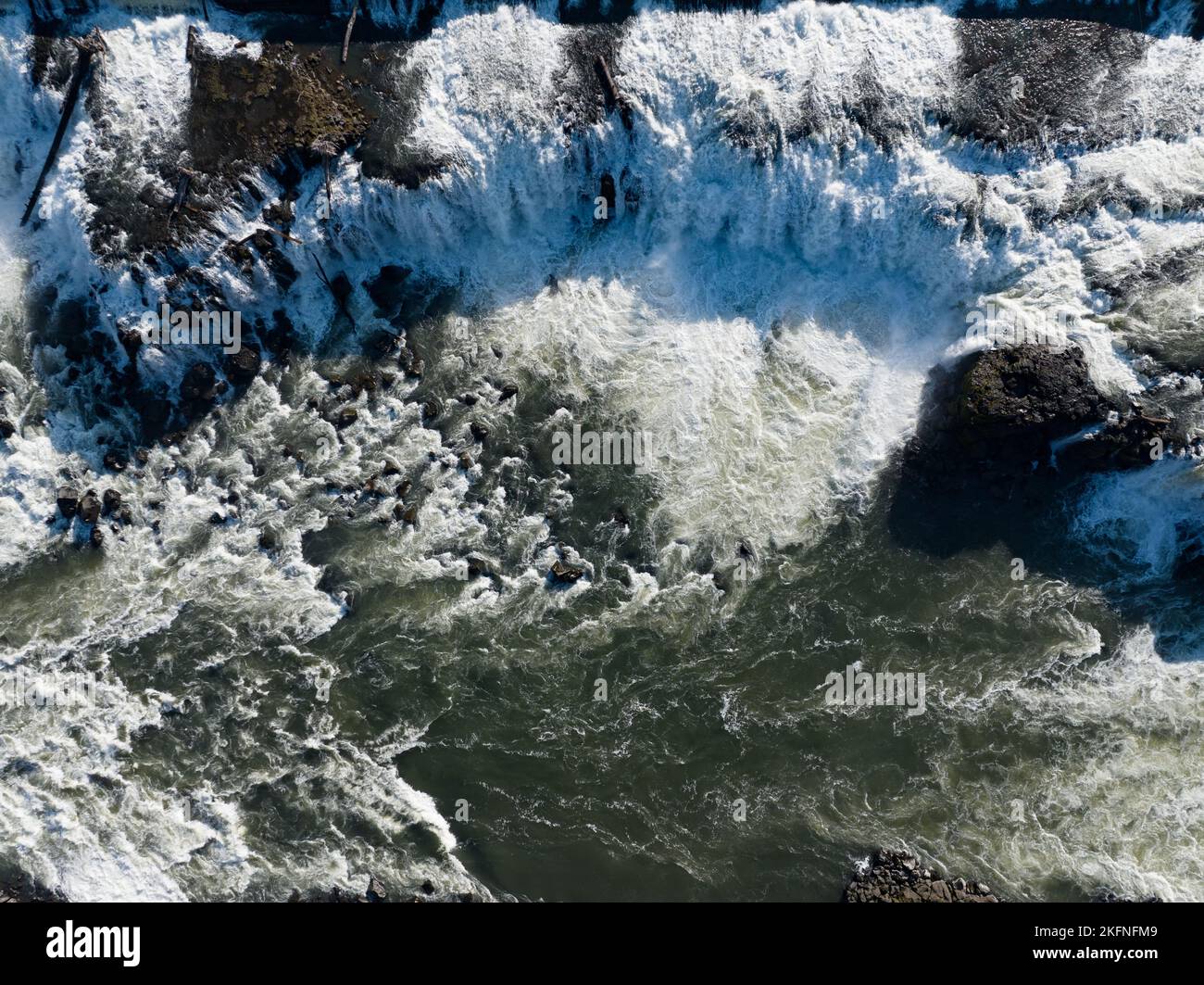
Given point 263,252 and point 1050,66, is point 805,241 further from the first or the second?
point 263,252

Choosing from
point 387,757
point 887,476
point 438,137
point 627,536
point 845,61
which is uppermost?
point 845,61

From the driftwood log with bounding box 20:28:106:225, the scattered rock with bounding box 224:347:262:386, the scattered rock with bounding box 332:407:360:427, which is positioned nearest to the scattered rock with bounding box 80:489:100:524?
the scattered rock with bounding box 224:347:262:386

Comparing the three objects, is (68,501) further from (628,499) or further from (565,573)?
(628,499)

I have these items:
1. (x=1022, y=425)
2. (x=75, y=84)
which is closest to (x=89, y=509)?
(x=75, y=84)

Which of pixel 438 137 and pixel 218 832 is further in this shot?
pixel 438 137

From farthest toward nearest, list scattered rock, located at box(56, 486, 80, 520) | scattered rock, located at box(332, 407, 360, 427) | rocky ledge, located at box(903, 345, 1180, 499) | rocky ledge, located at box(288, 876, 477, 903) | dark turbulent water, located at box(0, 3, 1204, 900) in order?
scattered rock, located at box(332, 407, 360, 427) → scattered rock, located at box(56, 486, 80, 520) → rocky ledge, located at box(903, 345, 1180, 499) → dark turbulent water, located at box(0, 3, 1204, 900) → rocky ledge, located at box(288, 876, 477, 903)

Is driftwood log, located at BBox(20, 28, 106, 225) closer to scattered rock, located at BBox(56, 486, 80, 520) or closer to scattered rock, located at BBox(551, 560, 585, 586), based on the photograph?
scattered rock, located at BBox(56, 486, 80, 520)

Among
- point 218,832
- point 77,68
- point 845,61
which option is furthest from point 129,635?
point 845,61
